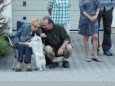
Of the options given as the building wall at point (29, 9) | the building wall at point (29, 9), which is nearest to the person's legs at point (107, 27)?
the building wall at point (29, 9)

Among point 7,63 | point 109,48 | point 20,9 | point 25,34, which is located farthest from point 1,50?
point 20,9

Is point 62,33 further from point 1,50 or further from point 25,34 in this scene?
point 1,50

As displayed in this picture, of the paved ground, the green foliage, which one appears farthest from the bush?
the paved ground

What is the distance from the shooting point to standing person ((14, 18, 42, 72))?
10.7 metres

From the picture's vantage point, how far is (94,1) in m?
11.6

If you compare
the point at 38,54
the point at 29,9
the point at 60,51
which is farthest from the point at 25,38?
the point at 29,9

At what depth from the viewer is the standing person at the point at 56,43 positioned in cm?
1099

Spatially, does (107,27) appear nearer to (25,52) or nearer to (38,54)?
(38,54)

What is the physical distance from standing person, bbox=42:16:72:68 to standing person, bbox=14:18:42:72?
0.24 meters

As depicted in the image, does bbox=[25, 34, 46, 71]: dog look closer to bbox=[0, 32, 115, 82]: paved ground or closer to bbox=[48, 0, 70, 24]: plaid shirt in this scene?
bbox=[0, 32, 115, 82]: paved ground

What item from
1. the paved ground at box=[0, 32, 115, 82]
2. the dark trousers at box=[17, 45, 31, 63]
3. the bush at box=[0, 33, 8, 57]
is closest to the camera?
the paved ground at box=[0, 32, 115, 82]

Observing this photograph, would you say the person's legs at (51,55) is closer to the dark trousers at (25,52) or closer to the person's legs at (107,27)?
the dark trousers at (25,52)

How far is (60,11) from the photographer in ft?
40.1

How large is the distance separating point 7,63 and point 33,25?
4.38 ft
